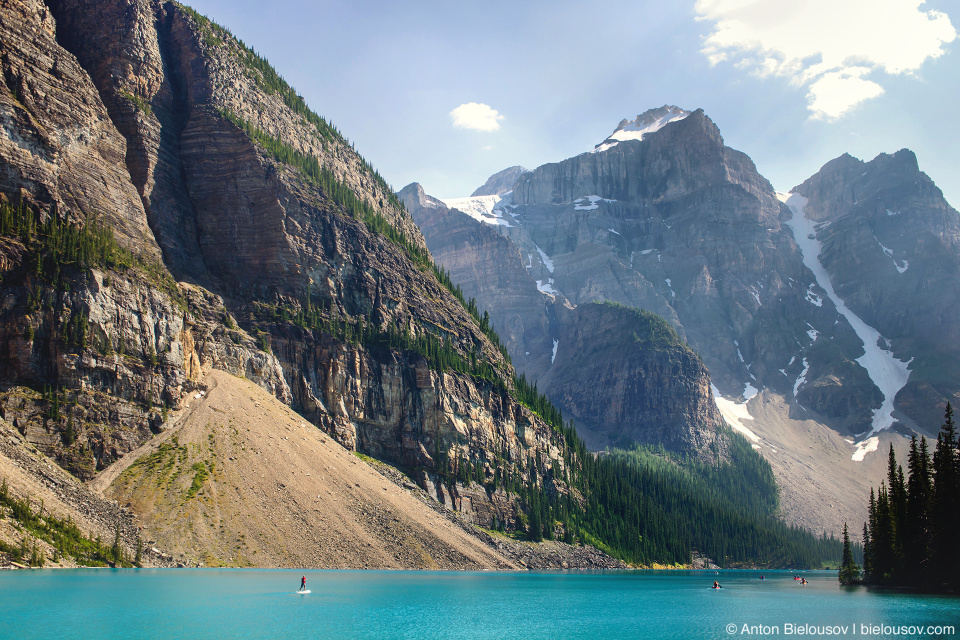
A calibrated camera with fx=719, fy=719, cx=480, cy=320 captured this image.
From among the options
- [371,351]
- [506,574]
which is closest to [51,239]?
[371,351]

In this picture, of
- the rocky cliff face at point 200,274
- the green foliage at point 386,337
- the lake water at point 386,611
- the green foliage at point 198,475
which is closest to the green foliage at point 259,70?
the rocky cliff face at point 200,274

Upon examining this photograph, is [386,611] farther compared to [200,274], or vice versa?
[200,274]

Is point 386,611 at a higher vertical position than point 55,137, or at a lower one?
lower

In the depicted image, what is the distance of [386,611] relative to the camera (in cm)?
6356

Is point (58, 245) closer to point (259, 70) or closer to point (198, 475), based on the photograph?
point (198, 475)

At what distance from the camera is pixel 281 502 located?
333 ft

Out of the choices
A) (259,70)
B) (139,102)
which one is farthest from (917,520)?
(259,70)

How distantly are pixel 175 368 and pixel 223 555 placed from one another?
33.9 metres

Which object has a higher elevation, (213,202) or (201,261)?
(213,202)

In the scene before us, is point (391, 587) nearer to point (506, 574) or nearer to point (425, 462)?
point (506, 574)

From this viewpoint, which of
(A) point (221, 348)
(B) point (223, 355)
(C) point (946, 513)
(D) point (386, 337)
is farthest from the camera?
(D) point (386, 337)

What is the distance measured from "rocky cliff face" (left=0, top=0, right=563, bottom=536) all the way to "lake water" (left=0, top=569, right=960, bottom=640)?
32760 mm

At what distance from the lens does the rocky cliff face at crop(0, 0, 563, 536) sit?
325 ft

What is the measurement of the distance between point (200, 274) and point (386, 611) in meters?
98.7
